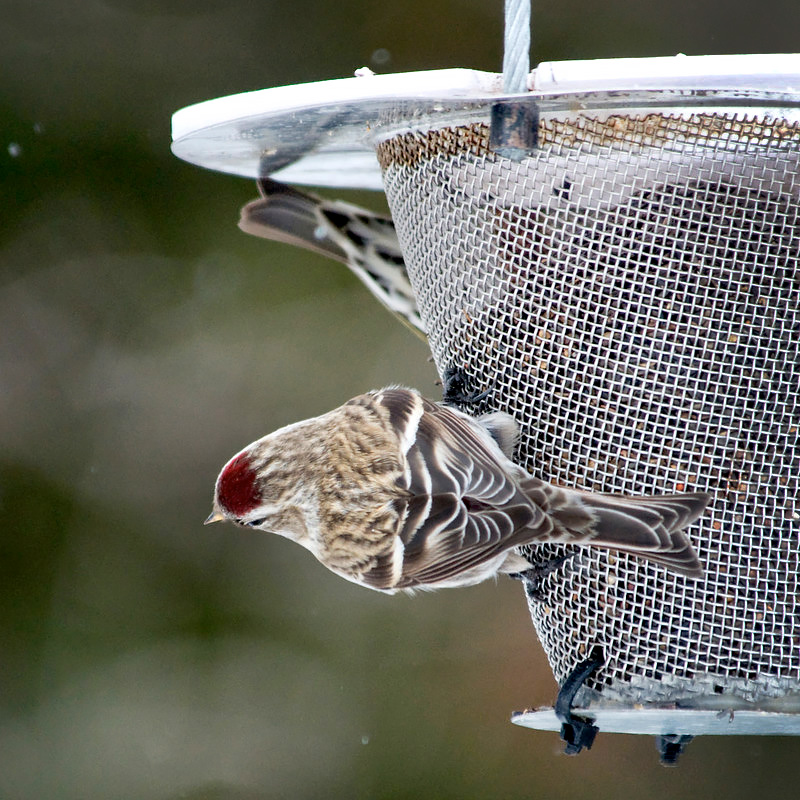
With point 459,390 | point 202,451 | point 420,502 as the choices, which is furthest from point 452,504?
point 202,451

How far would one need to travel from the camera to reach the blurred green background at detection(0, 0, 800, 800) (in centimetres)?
499

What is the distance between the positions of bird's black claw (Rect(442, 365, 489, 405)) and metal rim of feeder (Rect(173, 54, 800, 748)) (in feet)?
0.23

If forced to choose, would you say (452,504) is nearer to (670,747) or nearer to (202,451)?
(670,747)

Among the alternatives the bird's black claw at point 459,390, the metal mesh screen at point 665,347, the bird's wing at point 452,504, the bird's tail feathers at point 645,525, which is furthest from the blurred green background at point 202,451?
the bird's tail feathers at point 645,525

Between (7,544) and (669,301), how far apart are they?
3.52 metres

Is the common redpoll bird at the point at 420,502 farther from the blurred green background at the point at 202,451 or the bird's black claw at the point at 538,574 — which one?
the blurred green background at the point at 202,451

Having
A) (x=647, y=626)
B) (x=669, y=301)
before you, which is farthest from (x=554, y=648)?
(x=669, y=301)

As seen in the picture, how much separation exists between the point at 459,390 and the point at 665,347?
1.65 feet

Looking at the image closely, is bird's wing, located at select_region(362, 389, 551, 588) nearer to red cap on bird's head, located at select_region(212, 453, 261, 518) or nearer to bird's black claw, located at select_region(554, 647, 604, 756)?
bird's black claw, located at select_region(554, 647, 604, 756)

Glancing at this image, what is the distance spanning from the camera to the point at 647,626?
247 cm

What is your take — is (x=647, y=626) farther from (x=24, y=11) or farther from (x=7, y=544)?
(x=24, y=11)

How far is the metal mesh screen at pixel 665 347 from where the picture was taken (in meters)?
2.35

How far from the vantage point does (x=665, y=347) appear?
240cm

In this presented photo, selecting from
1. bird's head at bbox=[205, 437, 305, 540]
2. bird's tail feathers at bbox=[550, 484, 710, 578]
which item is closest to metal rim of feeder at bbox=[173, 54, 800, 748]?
bird's tail feathers at bbox=[550, 484, 710, 578]
